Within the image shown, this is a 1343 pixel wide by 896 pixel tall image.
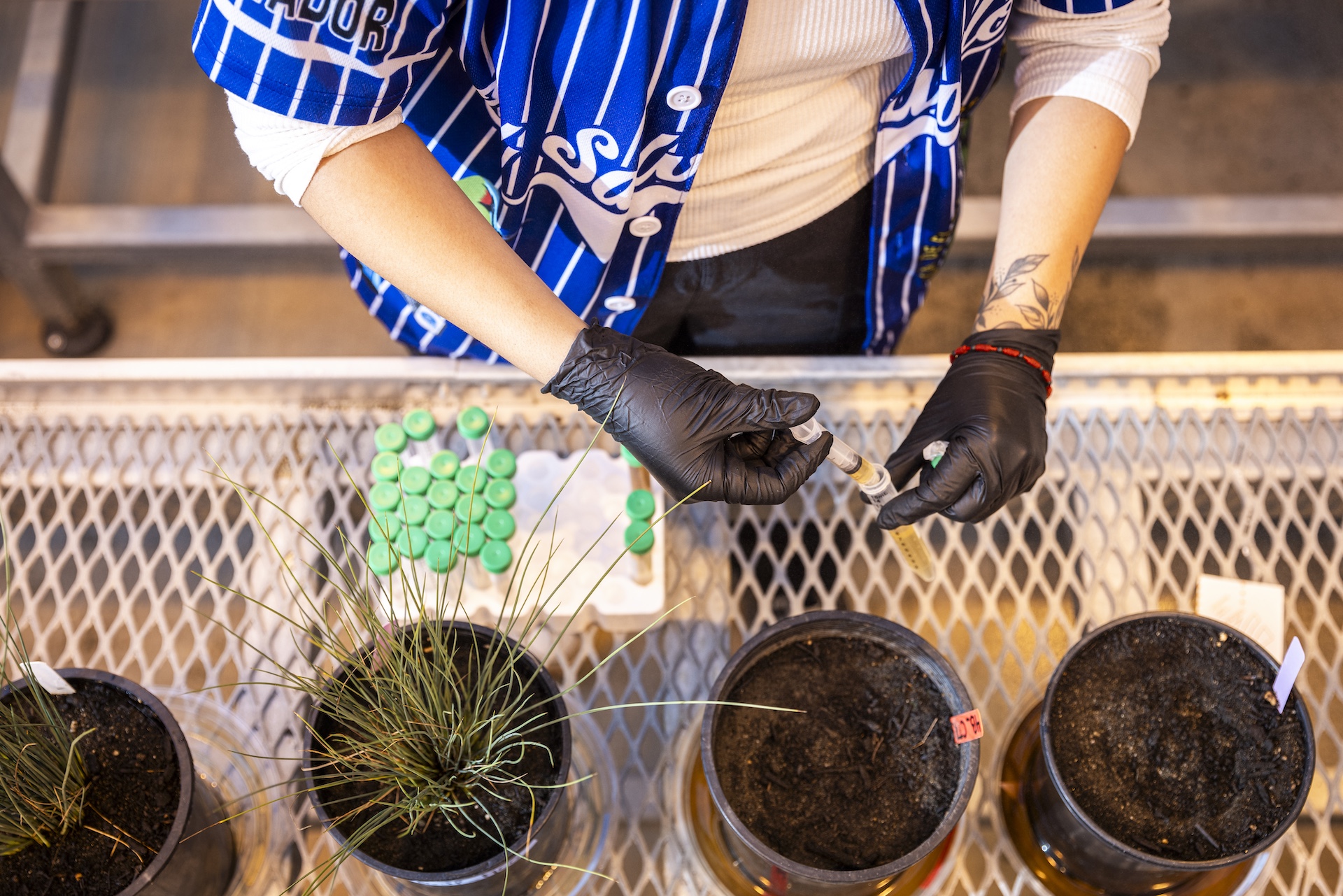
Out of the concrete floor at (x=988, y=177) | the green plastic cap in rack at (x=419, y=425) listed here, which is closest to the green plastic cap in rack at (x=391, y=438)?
the green plastic cap in rack at (x=419, y=425)

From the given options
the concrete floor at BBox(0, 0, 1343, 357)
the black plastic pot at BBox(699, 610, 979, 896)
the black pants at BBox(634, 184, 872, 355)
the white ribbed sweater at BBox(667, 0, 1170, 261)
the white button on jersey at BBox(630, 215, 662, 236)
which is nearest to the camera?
the black plastic pot at BBox(699, 610, 979, 896)

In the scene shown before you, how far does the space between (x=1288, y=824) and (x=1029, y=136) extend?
0.70m

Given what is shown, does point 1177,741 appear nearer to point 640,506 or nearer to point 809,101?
point 640,506

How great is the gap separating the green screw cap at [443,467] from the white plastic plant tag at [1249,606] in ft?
2.32

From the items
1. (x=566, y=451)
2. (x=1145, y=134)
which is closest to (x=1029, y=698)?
(x=566, y=451)

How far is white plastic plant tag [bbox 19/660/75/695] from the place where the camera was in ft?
2.15

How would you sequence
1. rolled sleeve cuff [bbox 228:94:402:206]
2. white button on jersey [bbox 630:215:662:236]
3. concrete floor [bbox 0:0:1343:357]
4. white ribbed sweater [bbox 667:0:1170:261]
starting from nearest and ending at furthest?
1. rolled sleeve cuff [bbox 228:94:402:206]
2. white ribbed sweater [bbox 667:0:1170:261]
3. white button on jersey [bbox 630:215:662:236]
4. concrete floor [bbox 0:0:1343:357]

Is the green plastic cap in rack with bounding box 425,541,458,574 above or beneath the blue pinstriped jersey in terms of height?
beneath

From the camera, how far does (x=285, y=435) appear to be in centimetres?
90

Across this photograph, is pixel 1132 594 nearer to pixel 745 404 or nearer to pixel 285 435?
pixel 745 404

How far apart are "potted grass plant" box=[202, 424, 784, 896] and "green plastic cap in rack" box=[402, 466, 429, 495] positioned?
20 cm

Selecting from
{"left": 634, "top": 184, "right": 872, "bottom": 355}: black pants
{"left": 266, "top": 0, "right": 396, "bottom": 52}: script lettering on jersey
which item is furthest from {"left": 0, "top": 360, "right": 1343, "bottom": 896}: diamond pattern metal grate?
{"left": 266, "top": 0, "right": 396, "bottom": 52}: script lettering on jersey

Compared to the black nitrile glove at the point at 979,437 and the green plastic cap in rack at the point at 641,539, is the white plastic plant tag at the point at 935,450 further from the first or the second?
the green plastic cap in rack at the point at 641,539

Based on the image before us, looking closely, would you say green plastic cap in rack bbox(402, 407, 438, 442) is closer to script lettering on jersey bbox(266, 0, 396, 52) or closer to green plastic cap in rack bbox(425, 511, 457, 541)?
green plastic cap in rack bbox(425, 511, 457, 541)
